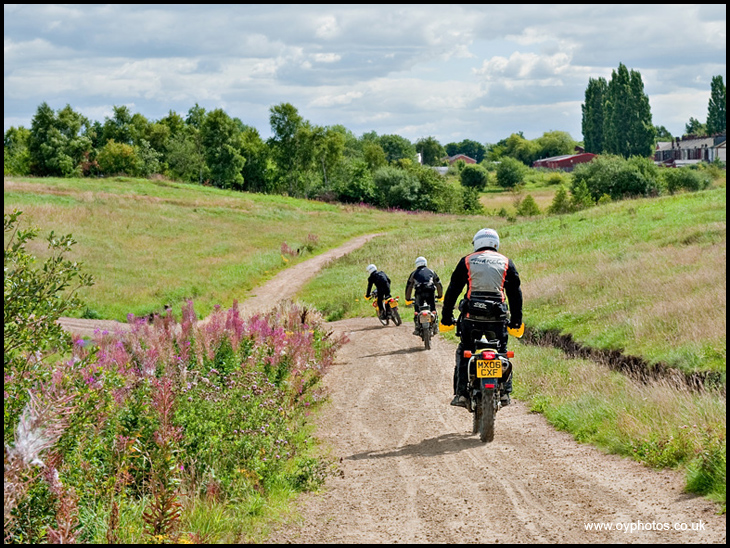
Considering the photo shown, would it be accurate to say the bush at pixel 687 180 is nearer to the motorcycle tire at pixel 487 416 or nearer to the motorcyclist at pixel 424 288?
the motorcyclist at pixel 424 288

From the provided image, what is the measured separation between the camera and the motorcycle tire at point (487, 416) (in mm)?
8758

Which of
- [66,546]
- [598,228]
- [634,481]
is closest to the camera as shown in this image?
[66,546]

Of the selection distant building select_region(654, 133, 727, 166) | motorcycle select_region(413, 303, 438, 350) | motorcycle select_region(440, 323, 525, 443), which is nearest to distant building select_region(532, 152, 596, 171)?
distant building select_region(654, 133, 727, 166)

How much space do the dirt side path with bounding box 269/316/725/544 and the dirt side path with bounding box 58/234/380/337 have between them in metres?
14.5

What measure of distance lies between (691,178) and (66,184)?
201 ft

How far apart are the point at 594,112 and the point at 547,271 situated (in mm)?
132701

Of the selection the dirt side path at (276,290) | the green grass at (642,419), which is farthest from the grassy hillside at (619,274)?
the green grass at (642,419)

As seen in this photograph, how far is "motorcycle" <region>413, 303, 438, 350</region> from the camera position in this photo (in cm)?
1733

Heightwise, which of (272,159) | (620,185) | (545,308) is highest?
(272,159)

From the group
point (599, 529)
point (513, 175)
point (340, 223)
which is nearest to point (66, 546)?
point (599, 529)

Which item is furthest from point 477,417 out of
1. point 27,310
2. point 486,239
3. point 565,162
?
point 565,162

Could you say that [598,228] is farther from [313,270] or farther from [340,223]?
[340,223]

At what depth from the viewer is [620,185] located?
257 ft

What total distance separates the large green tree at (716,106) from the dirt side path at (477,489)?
15020 cm
